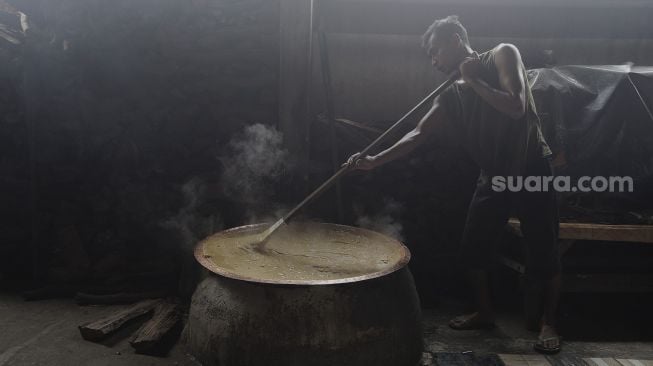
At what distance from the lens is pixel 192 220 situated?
4.32 meters

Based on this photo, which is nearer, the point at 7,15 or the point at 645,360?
the point at 645,360

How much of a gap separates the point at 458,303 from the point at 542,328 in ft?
2.98

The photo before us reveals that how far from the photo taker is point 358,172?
452 cm

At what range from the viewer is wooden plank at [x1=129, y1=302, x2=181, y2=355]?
304 cm

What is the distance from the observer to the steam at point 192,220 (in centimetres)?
429

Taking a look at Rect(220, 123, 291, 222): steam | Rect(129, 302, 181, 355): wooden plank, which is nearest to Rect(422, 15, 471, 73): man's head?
Rect(220, 123, 291, 222): steam

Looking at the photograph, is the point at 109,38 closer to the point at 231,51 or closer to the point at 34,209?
the point at 231,51

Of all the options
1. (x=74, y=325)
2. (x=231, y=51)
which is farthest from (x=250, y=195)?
(x=74, y=325)

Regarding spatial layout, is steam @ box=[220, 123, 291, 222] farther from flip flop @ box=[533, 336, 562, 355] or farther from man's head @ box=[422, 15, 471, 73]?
flip flop @ box=[533, 336, 562, 355]

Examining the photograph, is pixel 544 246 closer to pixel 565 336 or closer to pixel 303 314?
pixel 565 336

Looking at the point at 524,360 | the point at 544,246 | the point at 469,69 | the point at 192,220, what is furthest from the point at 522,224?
the point at 192,220

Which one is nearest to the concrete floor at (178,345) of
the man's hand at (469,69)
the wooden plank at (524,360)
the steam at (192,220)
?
the wooden plank at (524,360)

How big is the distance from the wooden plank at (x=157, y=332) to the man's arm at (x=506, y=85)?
109 inches

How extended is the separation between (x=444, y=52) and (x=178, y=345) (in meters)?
2.90
